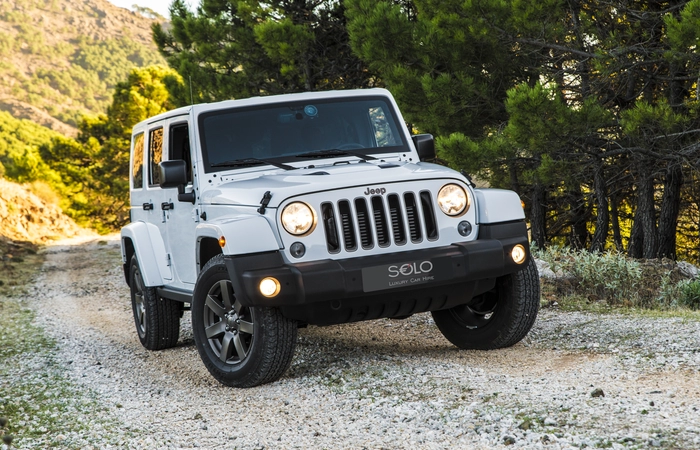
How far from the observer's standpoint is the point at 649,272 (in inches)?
428

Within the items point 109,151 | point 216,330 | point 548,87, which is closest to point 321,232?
point 216,330

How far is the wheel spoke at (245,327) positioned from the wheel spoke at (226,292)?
0.15m

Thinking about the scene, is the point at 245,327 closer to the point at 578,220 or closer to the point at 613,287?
the point at 613,287

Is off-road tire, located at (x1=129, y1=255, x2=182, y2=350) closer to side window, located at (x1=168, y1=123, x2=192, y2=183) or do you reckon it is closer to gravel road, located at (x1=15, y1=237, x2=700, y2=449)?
gravel road, located at (x1=15, y1=237, x2=700, y2=449)

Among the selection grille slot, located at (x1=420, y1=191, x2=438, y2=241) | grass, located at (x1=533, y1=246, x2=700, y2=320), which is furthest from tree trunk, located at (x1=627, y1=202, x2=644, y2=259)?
grille slot, located at (x1=420, y1=191, x2=438, y2=241)

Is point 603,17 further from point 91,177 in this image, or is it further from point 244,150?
point 91,177

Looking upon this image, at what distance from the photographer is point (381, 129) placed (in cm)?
657

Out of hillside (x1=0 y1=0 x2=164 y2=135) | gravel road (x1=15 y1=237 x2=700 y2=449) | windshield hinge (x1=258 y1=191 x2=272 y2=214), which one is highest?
hillside (x1=0 y1=0 x2=164 y2=135)

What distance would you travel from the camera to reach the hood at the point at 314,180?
202 inches

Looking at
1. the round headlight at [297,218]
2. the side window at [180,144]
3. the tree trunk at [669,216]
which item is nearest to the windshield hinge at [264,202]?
the round headlight at [297,218]

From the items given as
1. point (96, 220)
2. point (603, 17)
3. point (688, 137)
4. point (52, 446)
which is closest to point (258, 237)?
point (52, 446)

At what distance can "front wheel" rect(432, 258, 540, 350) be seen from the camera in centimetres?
583

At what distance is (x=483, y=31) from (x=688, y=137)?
354 centimetres

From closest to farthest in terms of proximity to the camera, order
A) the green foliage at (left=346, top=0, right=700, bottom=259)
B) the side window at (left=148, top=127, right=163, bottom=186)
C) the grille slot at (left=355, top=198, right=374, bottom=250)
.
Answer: the grille slot at (left=355, top=198, right=374, bottom=250)
the side window at (left=148, top=127, right=163, bottom=186)
the green foliage at (left=346, top=0, right=700, bottom=259)
